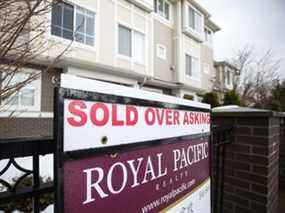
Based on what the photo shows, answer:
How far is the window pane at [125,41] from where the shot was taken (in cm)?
1214

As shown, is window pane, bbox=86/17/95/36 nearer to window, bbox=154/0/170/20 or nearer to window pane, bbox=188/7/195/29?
window, bbox=154/0/170/20

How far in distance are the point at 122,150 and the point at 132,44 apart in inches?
477

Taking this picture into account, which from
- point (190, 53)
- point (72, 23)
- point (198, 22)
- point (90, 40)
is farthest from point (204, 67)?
point (72, 23)

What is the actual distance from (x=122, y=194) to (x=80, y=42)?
9.48 metres

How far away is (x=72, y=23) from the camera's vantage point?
973cm

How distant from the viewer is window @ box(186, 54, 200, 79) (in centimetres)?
1834

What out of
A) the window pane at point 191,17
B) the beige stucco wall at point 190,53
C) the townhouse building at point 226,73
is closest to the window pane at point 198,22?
the window pane at point 191,17

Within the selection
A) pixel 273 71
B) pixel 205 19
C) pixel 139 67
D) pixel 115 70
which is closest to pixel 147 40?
pixel 139 67

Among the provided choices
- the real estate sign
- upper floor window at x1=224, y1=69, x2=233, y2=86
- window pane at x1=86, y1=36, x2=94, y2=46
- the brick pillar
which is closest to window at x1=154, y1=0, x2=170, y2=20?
window pane at x1=86, y1=36, x2=94, y2=46

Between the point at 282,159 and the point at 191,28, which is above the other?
the point at 191,28

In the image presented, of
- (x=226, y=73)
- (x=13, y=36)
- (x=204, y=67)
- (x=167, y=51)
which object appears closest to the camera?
(x=13, y=36)

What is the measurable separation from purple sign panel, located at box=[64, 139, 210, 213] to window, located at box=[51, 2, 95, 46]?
8.25 metres

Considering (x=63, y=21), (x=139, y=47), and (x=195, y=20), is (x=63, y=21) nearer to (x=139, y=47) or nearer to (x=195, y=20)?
(x=139, y=47)

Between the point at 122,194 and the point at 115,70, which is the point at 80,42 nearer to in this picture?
the point at 115,70
